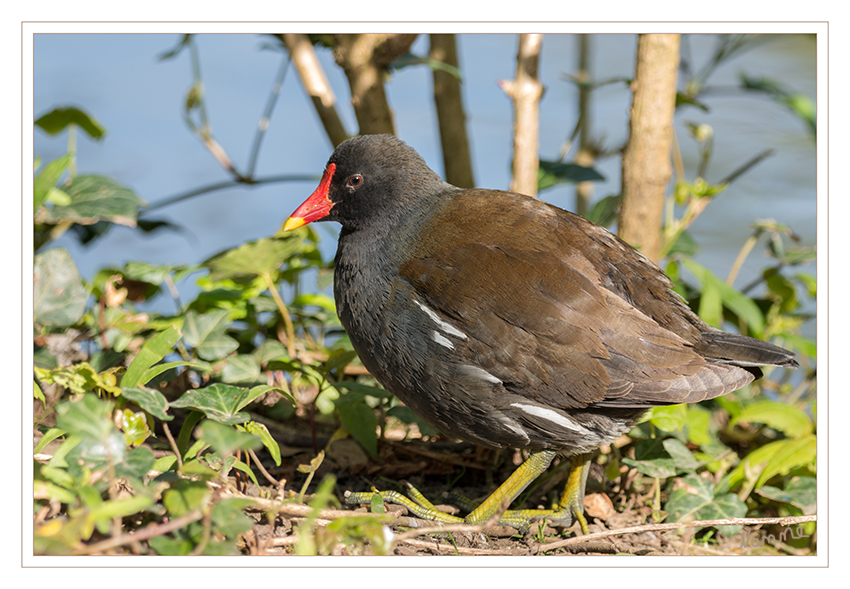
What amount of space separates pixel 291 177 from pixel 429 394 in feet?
6.04

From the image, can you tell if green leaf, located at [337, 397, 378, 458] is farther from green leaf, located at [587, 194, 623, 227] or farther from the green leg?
green leaf, located at [587, 194, 623, 227]

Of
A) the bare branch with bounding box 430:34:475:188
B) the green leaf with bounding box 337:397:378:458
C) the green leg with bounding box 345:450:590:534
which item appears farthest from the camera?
the bare branch with bounding box 430:34:475:188

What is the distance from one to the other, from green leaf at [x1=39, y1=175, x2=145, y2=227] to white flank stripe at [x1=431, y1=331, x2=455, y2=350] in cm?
142

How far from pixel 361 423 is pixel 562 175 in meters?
1.60

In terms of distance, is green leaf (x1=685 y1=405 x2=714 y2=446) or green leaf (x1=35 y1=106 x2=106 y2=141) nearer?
green leaf (x1=685 y1=405 x2=714 y2=446)

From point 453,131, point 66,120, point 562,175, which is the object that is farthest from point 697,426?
point 66,120

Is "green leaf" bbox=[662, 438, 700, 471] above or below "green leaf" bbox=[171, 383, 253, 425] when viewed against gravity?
below

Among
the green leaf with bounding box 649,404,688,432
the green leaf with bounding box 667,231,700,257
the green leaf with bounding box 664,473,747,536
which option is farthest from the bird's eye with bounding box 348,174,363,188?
the green leaf with bounding box 667,231,700,257

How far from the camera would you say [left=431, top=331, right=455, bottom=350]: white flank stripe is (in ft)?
6.70

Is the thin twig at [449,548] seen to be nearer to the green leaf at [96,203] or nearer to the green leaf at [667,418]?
the green leaf at [667,418]

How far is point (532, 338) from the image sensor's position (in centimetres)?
203

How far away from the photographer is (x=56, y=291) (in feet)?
8.48
